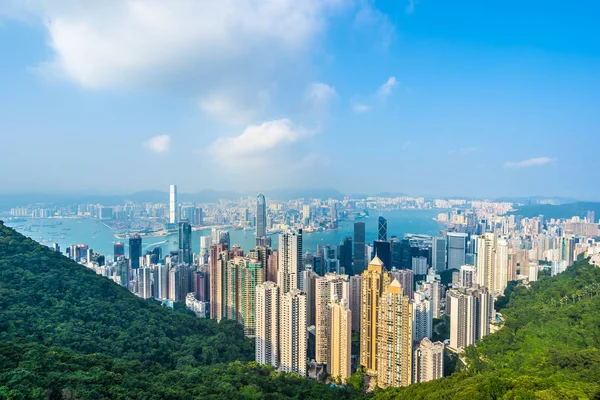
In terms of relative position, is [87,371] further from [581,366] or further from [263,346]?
[581,366]

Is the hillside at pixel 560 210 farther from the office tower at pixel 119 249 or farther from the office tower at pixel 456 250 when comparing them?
the office tower at pixel 119 249

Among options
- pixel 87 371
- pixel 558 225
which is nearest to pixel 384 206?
pixel 558 225

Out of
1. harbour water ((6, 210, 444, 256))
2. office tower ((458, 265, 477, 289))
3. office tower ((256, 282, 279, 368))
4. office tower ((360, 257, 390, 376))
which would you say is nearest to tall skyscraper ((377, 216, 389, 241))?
harbour water ((6, 210, 444, 256))

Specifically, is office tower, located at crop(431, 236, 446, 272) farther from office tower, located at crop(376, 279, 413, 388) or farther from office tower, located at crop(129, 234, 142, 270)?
office tower, located at crop(129, 234, 142, 270)

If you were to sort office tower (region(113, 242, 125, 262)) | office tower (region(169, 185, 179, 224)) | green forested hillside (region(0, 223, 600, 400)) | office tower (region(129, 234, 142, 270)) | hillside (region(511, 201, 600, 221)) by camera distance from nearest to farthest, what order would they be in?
green forested hillside (region(0, 223, 600, 400)) < office tower (region(129, 234, 142, 270)) < office tower (region(113, 242, 125, 262)) < office tower (region(169, 185, 179, 224)) < hillside (region(511, 201, 600, 221))

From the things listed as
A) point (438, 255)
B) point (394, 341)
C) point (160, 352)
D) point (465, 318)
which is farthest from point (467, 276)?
point (160, 352)

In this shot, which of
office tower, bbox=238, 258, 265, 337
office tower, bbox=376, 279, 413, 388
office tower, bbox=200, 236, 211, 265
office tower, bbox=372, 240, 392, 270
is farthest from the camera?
office tower, bbox=372, 240, 392, 270

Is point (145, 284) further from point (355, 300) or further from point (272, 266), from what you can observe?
point (355, 300)

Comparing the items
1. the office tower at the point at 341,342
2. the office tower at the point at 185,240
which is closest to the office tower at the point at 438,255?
the office tower at the point at 185,240
